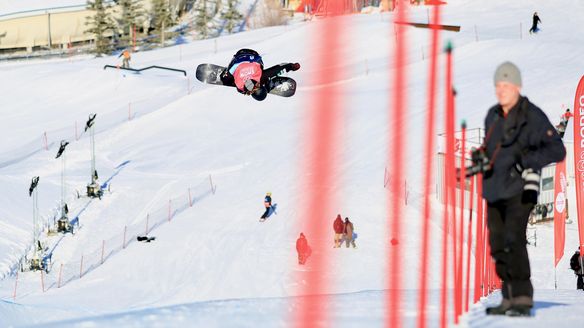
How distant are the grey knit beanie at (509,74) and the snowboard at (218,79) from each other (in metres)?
15.6

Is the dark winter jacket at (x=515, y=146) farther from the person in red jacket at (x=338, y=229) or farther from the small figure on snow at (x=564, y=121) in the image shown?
the small figure on snow at (x=564, y=121)

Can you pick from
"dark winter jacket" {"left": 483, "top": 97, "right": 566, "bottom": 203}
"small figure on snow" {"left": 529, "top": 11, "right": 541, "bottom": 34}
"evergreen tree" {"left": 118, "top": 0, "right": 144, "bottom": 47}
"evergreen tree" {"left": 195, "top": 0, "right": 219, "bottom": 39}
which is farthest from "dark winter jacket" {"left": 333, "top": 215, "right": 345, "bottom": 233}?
"evergreen tree" {"left": 195, "top": 0, "right": 219, "bottom": 39}

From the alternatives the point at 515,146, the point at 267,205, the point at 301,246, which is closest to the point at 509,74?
the point at 515,146

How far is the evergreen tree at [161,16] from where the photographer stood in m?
61.8

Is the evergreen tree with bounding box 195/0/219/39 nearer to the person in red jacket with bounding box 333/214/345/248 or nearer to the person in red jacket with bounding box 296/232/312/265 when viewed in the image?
the person in red jacket with bounding box 333/214/345/248

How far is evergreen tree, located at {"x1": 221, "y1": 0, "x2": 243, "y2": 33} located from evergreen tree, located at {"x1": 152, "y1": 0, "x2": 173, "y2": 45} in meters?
3.24

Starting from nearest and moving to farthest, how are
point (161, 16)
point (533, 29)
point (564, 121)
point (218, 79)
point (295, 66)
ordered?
1. point (295, 66)
2. point (218, 79)
3. point (564, 121)
4. point (533, 29)
5. point (161, 16)

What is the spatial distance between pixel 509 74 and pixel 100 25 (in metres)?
52.7

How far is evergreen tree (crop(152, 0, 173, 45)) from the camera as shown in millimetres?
61781

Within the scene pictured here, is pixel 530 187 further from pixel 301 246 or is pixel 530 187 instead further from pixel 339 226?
pixel 339 226

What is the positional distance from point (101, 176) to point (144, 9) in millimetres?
31908

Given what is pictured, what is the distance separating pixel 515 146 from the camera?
7.12 m

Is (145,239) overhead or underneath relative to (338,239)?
underneath

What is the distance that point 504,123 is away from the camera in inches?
281
